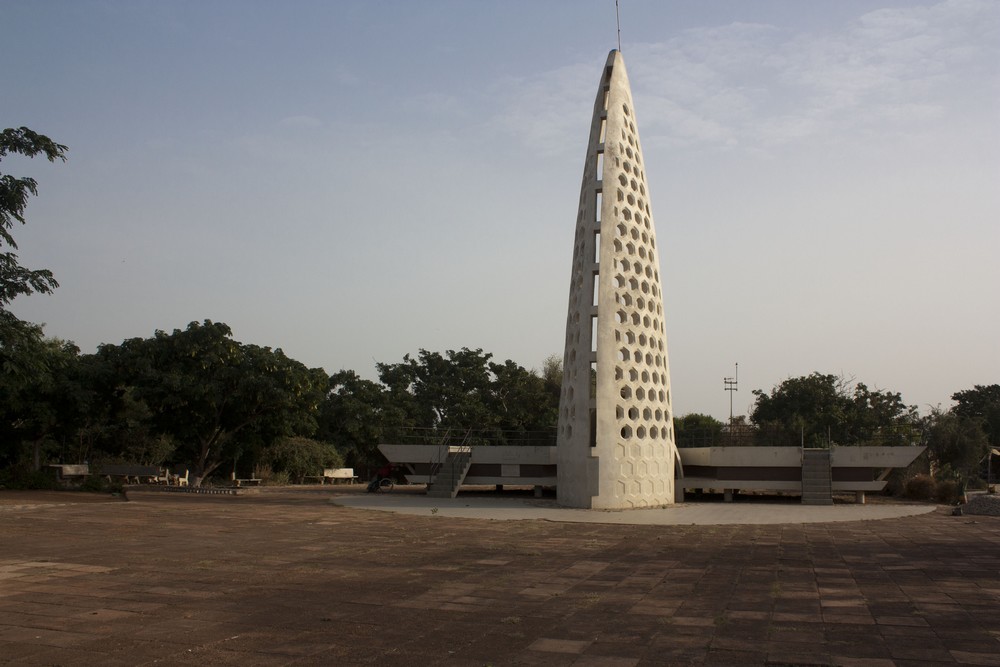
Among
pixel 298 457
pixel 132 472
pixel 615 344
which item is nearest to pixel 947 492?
pixel 615 344

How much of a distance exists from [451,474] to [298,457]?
11.1 m

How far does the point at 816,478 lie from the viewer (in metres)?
26.8

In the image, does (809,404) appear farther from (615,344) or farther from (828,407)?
(615,344)

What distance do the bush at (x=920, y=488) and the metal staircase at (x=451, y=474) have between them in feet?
50.9

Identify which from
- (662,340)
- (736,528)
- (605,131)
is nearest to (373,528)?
(736,528)

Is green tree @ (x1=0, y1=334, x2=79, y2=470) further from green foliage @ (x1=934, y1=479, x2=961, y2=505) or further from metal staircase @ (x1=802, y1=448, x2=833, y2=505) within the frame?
green foliage @ (x1=934, y1=479, x2=961, y2=505)

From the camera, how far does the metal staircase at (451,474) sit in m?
28.3


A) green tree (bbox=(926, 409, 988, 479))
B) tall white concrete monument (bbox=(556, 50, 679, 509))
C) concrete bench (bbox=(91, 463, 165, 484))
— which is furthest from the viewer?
green tree (bbox=(926, 409, 988, 479))

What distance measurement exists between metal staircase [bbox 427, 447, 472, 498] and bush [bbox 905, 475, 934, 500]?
50.9 feet

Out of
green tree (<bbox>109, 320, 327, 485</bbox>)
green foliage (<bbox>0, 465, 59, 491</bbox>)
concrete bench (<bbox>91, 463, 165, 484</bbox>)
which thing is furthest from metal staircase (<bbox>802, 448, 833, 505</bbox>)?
green foliage (<bbox>0, 465, 59, 491</bbox>)

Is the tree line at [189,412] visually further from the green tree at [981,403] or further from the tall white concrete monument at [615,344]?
the green tree at [981,403]

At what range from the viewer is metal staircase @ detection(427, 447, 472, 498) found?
28328mm

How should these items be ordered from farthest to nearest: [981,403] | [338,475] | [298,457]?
[981,403] → [338,475] → [298,457]

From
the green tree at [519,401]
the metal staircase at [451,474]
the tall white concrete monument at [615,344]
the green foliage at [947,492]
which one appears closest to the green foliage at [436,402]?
the green tree at [519,401]
